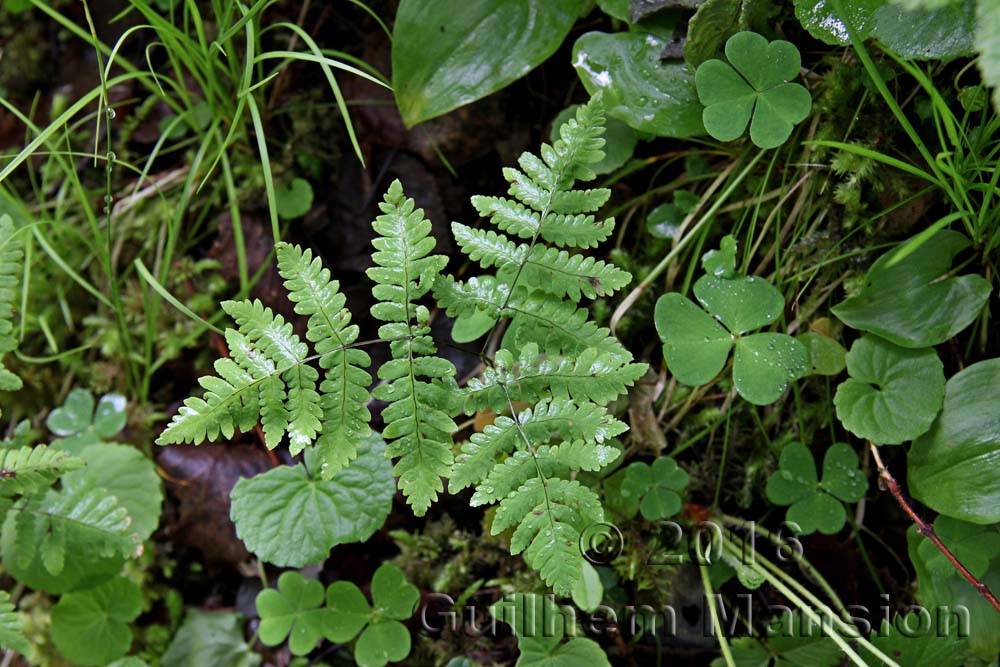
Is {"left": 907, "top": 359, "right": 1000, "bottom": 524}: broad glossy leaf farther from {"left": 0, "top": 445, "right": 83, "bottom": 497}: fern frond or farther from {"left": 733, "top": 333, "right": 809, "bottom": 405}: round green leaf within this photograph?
{"left": 0, "top": 445, "right": 83, "bottom": 497}: fern frond

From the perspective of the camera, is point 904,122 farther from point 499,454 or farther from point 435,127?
point 435,127

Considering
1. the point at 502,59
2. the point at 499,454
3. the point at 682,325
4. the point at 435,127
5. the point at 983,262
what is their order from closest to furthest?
the point at 499,454 → the point at 983,262 → the point at 682,325 → the point at 502,59 → the point at 435,127

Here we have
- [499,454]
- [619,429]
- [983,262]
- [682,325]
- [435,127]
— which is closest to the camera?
[619,429]

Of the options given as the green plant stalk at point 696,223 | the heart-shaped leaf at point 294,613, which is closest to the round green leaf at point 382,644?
the heart-shaped leaf at point 294,613

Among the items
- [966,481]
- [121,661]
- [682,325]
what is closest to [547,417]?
[682,325]

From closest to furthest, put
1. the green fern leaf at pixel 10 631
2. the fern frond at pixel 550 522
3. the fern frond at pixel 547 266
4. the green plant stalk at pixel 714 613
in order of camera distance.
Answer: the fern frond at pixel 550 522
the fern frond at pixel 547 266
the green fern leaf at pixel 10 631
the green plant stalk at pixel 714 613

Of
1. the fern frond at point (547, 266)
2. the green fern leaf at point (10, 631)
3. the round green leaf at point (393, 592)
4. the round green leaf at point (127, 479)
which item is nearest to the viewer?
the fern frond at point (547, 266)

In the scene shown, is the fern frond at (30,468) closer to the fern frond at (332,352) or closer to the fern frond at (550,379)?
the fern frond at (332,352)
